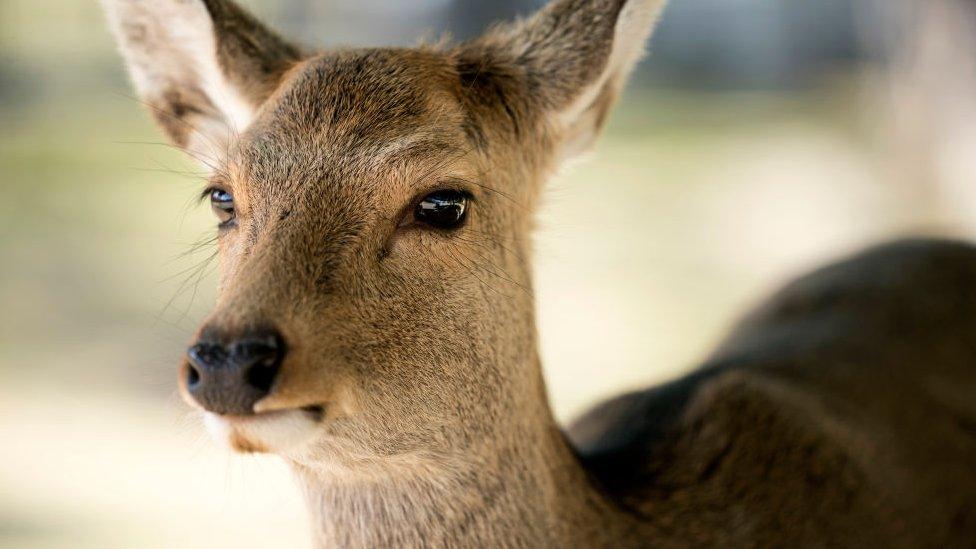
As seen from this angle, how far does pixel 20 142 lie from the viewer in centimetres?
972

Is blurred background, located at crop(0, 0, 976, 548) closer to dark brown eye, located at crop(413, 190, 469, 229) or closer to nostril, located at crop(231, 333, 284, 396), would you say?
nostril, located at crop(231, 333, 284, 396)

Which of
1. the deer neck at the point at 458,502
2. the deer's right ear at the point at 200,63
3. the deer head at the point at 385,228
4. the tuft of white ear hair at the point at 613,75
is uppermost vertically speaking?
the deer's right ear at the point at 200,63

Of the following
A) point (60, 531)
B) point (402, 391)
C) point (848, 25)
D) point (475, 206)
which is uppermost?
point (848, 25)

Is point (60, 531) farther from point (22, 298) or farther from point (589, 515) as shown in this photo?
point (589, 515)

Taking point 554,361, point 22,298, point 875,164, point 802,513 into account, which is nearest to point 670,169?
point 875,164

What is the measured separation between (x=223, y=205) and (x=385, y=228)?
0.44 metres

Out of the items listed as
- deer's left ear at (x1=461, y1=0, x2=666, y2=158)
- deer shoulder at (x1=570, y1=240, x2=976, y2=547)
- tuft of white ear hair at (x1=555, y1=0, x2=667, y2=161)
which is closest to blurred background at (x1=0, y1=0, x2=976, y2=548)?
tuft of white ear hair at (x1=555, y1=0, x2=667, y2=161)

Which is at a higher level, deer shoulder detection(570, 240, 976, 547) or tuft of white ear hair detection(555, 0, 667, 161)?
tuft of white ear hair detection(555, 0, 667, 161)

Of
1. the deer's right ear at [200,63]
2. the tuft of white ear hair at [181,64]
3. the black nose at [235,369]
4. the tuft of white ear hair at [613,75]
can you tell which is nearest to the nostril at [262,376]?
the black nose at [235,369]

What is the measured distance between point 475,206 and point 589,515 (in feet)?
2.72

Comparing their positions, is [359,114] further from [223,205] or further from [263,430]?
[263,430]

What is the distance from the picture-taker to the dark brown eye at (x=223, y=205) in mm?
2467

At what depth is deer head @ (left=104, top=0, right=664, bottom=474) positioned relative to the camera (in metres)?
2.04

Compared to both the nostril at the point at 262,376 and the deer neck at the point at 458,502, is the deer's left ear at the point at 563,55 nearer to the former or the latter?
the deer neck at the point at 458,502
